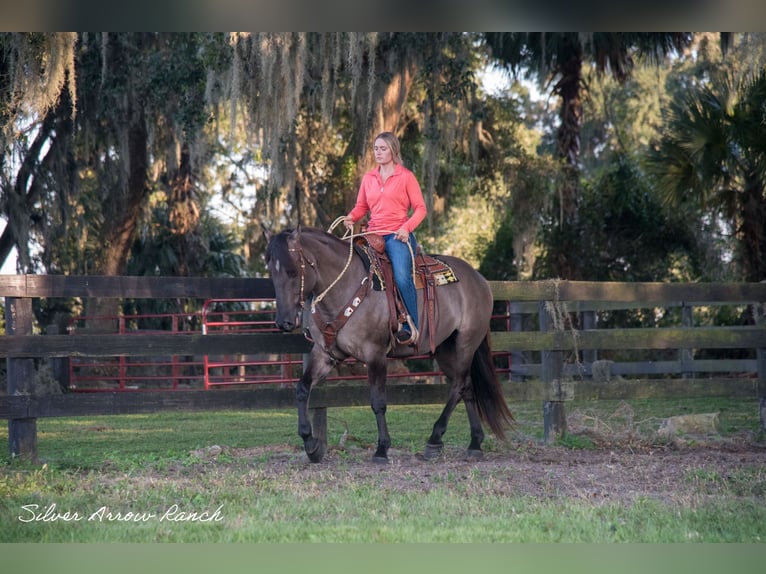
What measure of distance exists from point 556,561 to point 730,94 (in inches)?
371

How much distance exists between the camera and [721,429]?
27.5ft

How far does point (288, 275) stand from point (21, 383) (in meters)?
2.15

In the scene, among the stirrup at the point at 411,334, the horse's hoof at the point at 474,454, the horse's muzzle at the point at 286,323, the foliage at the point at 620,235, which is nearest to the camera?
the horse's muzzle at the point at 286,323

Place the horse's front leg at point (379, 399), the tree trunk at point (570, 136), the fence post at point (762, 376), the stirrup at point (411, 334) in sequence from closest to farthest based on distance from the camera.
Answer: the horse's front leg at point (379, 399) → the stirrup at point (411, 334) → the fence post at point (762, 376) → the tree trunk at point (570, 136)

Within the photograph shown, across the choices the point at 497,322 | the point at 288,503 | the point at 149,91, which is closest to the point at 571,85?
the point at 497,322

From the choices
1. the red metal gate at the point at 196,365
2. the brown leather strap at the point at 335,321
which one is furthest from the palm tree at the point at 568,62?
the brown leather strap at the point at 335,321

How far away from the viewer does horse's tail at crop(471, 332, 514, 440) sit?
280 inches

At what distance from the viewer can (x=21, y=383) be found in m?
6.59

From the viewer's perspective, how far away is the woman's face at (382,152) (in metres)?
6.57

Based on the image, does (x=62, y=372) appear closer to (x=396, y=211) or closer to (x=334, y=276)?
(x=334, y=276)

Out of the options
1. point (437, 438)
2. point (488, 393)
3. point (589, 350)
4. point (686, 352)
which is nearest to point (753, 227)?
point (686, 352)

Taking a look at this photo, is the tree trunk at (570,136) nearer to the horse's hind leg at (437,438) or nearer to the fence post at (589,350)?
the fence post at (589,350)

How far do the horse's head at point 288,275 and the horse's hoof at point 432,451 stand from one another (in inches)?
57.5

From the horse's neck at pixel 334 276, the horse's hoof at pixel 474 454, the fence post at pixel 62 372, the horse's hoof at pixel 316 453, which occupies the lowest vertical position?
the horse's hoof at pixel 474 454
